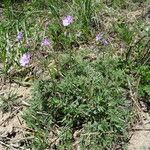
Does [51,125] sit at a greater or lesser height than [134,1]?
lesser

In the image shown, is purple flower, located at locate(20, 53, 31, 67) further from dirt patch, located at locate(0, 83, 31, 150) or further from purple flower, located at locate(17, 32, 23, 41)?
purple flower, located at locate(17, 32, 23, 41)

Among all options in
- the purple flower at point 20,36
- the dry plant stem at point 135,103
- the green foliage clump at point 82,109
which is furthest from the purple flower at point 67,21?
the dry plant stem at point 135,103

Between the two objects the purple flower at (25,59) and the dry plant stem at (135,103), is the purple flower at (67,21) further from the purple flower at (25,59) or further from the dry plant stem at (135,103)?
the dry plant stem at (135,103)

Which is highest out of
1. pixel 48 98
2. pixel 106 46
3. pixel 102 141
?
pixel 106 46

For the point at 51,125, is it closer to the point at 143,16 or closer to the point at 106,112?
the point at 106,112

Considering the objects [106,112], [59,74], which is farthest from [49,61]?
[106,112]

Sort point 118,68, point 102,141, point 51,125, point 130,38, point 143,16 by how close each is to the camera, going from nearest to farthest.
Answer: point 102,141 → point 51,125 → point 118,68 → point 130,38 → point 143,16

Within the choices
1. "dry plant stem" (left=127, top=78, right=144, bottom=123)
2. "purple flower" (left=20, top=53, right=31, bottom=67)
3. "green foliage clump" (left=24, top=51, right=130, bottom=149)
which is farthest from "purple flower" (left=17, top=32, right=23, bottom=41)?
"dry plant stem" (left=127, top=78, right=144, bottom=123)

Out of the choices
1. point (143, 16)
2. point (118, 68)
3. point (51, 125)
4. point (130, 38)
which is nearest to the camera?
point (51, 125)

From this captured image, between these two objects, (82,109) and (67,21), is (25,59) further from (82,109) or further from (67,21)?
(82,109)
